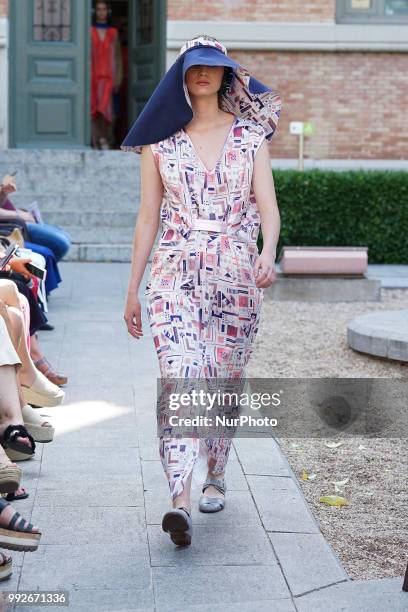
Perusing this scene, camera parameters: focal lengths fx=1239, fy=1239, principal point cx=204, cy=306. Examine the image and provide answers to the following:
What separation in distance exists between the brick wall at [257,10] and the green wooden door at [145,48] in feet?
1.28

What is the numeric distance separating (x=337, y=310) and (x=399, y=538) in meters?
6.24

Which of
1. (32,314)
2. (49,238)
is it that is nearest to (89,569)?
(32,314)

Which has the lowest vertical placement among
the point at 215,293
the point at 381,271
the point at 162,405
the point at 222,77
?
the point at 381,271

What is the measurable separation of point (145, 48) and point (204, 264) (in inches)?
486

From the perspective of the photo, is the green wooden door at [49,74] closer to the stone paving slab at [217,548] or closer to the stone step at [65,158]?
the stone step at [65,158]

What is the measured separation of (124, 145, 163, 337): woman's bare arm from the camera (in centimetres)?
494

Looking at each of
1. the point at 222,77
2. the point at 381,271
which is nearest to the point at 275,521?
the point at 222,77

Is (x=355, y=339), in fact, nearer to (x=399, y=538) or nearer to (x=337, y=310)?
(x=337, y=310)

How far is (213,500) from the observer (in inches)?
204

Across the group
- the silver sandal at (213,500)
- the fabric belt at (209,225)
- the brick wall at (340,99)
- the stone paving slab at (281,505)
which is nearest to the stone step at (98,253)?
the brick wall at (340,99)

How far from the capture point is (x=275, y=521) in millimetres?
5031

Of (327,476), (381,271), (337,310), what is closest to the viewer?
(327,476)

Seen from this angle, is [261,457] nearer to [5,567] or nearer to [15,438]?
[15,438]

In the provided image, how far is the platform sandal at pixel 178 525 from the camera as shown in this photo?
14.9 feet
